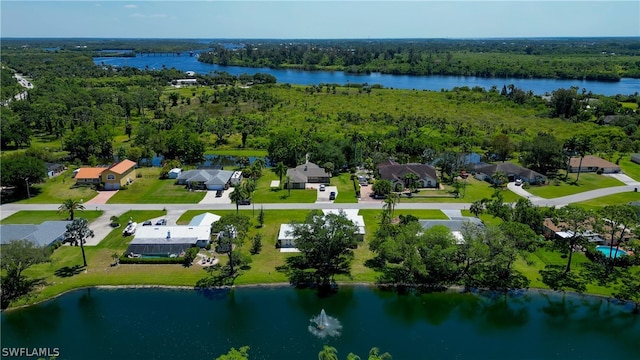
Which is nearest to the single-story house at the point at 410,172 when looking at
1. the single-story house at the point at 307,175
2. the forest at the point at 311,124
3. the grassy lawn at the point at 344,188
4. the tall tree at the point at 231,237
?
the forest at the point at 311,124

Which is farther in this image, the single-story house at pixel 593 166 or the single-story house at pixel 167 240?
the single-story house at pixel 593 166

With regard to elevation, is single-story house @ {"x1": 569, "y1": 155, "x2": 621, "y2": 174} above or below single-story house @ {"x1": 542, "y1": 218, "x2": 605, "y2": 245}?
above

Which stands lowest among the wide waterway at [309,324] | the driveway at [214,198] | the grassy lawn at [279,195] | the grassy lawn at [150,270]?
the wide waterway at [309,324]

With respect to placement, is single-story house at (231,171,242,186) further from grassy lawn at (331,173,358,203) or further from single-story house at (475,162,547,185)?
single-story house at (475,162,547,185)

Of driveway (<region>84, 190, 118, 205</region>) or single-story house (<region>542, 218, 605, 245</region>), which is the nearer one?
single-story house (<region>542, 218, 605, 245</region>)

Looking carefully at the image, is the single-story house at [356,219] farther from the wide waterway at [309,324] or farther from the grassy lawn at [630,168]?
the grassy lawn at [630,168]

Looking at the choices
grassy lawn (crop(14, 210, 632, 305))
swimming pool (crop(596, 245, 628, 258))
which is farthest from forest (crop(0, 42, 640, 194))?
swimming pool (crop(596, 245, 628, 258))

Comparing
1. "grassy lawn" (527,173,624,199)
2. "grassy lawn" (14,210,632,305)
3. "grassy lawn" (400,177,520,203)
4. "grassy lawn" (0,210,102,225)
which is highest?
"grassy lawn" (527,173,624,199)
